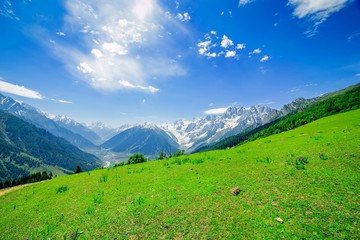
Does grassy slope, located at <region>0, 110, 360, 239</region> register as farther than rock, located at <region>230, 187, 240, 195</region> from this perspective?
No

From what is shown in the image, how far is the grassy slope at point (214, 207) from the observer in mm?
10117

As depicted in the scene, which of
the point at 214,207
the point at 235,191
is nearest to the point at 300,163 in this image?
the point at 235,191

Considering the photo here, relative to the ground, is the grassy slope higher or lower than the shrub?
lower

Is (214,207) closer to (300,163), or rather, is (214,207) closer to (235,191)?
(235,191)

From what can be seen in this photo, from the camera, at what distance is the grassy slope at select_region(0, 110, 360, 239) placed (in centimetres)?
1012

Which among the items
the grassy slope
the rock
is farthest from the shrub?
the rock

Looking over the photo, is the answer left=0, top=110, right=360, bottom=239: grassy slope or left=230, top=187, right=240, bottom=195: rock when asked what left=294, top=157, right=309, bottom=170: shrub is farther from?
left=230, top=187, right=240, bottom=195: rock

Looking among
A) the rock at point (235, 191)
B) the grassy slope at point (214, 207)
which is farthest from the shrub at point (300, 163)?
the rock at point (235, 191)

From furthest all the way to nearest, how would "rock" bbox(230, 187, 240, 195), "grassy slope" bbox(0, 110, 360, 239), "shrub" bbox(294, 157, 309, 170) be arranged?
"shrub" bbox(294, 157, 309, 170), "rock" bbox(230, 187, 240, 195), "grassy slope" bbox(0, 110, 360, 239)

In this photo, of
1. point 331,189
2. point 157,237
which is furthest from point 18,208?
point 331,189

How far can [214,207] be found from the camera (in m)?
12.6

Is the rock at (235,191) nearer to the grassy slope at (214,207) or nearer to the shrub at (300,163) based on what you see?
the grassy slope at (214,207)

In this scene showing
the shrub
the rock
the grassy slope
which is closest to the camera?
the grassy slope

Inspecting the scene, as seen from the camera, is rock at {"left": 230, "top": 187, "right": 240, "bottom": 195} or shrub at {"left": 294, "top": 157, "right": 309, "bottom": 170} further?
shrub at {"left": 294, "top": 157, "right": 309, "bottom": 170}
